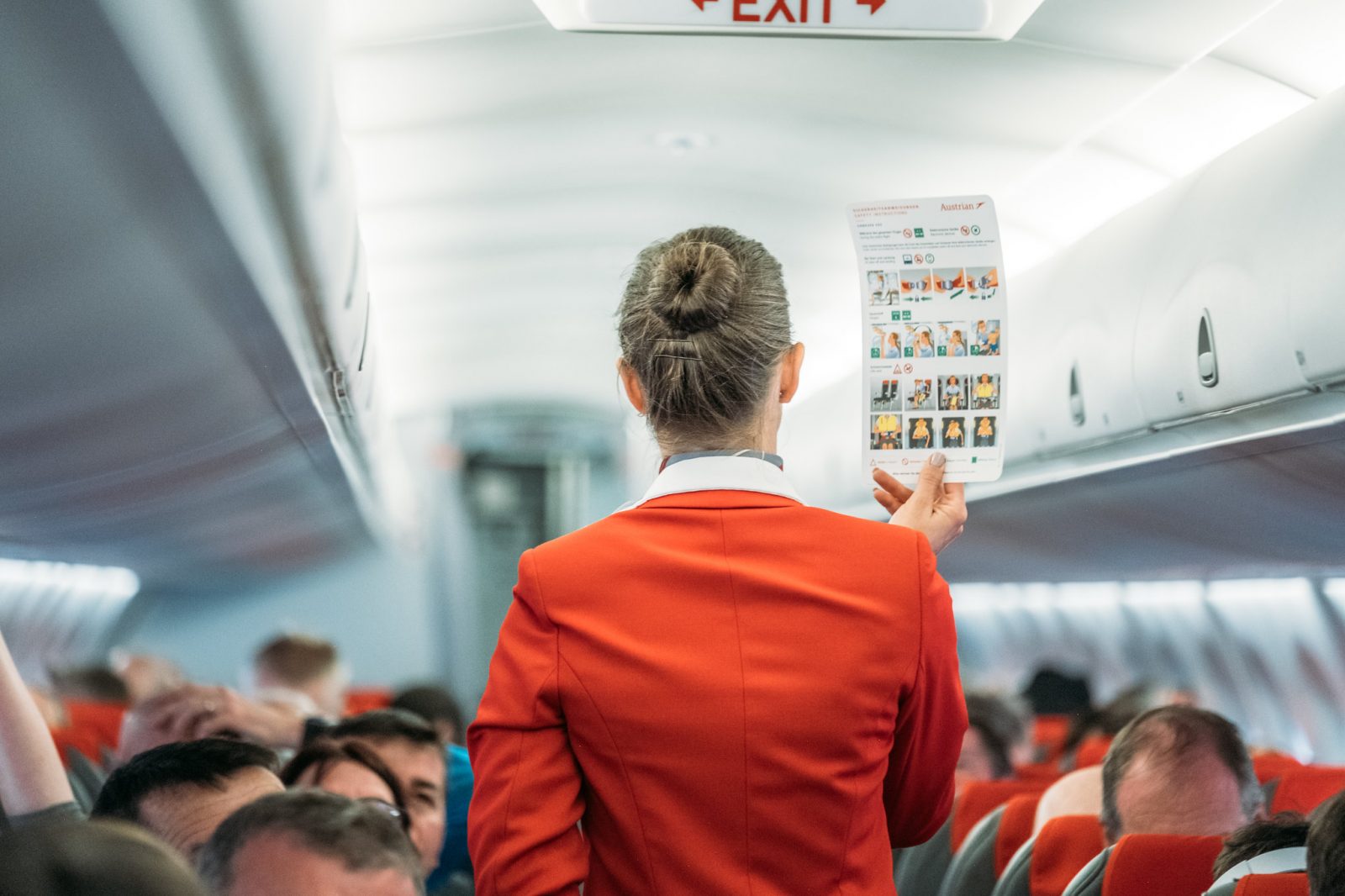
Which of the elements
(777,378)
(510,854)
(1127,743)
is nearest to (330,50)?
(777,378)

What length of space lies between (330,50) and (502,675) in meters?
1.54

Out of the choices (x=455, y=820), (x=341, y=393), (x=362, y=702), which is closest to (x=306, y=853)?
(x=455, y=820)

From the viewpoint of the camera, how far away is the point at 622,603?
1.53 m

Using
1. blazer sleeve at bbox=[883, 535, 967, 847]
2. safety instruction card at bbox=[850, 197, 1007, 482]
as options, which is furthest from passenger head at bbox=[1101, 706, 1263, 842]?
blazer sleeve at bbox=[883, 535, 967, 847]

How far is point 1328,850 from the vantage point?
206 cm

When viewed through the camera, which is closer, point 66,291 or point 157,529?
point 66,291

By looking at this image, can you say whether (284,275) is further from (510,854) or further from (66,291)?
(510,854)

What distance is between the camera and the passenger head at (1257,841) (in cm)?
249

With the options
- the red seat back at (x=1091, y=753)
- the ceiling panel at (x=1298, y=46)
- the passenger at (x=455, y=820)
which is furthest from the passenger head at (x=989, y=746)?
the ceiling panel at (x=1298, y=46)

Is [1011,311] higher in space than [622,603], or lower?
higher

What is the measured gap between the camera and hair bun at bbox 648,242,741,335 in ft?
5.10

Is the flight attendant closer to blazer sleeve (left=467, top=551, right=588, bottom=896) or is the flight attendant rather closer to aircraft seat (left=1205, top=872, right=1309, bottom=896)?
blazer sleeve (left=467, top=551, right=588, bottom=896)

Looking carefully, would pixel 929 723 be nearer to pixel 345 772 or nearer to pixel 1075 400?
pixel 345 772

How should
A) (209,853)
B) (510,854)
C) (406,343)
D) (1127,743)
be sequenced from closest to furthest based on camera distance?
(510,854) → (209,853) → (1127,743) → (406,343)
